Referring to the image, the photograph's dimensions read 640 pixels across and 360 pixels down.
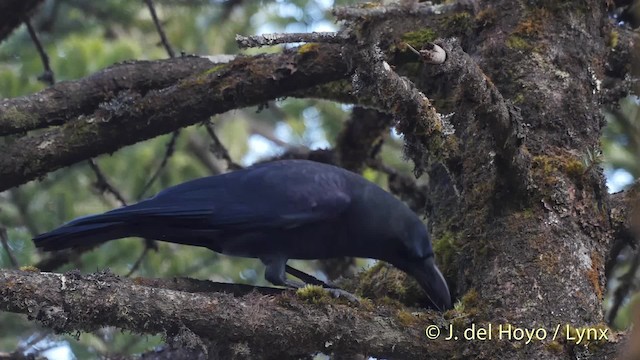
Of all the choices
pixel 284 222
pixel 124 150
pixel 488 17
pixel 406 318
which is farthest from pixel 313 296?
pixel 124 150

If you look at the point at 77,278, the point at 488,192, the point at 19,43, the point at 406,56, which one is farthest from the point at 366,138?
the point at 77,278

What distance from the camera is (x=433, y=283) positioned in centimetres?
427

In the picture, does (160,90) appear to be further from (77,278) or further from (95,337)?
(95,337)

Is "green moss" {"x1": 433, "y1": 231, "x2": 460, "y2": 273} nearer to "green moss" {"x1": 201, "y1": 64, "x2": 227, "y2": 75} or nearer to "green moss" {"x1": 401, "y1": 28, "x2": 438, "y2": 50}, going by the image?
"green moss" {"x1": 401, "y1": 28, "x2": 438, "y2": 50}

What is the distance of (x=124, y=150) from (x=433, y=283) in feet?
14.2

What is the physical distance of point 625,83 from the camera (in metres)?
4.92

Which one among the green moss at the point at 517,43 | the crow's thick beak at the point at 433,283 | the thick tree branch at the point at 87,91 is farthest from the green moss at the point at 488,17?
the thick tree branch at the point at 87,91

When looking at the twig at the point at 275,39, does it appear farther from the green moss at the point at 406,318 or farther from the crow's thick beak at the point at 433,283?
the crow's thick beak at the point at 433,283

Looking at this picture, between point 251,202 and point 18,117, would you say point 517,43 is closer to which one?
point 251,202

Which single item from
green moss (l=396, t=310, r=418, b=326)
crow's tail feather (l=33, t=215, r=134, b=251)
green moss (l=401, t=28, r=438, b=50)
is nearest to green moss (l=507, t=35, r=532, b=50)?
green moss (l=401, t=28, r=438, b=50)

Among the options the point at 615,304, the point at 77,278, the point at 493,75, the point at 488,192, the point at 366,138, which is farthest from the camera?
the point at 366,138

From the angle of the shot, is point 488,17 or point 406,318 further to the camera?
point 488,17

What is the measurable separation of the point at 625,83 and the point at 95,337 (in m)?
4.23

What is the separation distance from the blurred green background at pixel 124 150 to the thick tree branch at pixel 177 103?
1.20 metres
